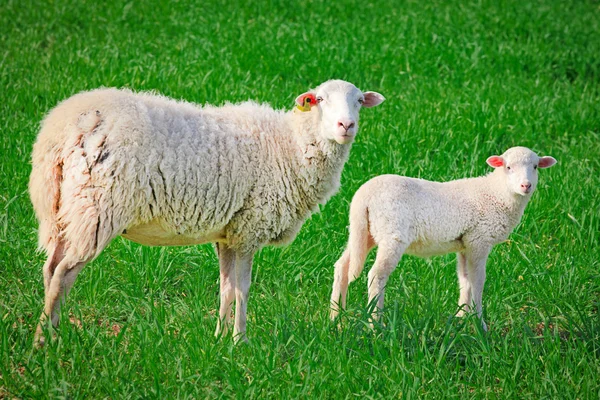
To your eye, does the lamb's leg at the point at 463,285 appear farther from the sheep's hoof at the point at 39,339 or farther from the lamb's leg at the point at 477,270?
the sheep's hoof at the point at 39,339

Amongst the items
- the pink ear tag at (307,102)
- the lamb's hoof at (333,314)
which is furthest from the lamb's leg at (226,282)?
the pink ear tag at (307,102)

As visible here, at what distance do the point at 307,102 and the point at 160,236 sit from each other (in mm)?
1270

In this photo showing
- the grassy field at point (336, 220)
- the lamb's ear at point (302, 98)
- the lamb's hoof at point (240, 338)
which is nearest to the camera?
the grassy field at point (336, 220)

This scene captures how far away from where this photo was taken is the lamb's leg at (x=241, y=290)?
4805 mm

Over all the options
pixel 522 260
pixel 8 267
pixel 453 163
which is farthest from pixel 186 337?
pixel 453 163

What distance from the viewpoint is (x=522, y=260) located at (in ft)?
20.2

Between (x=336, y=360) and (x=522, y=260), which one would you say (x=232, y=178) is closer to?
(x=336, y=360)

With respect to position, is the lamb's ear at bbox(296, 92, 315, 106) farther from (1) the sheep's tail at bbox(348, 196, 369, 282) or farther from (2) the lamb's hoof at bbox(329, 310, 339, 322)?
(2) the lamb's hoof at bbox(329, 310, 339, 322)

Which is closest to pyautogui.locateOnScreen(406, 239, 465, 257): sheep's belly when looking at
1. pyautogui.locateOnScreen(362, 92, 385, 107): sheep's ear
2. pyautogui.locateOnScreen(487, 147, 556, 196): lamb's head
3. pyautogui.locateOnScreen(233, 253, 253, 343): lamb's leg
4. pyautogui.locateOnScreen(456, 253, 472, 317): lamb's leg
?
pyautogui.locateOnScreen(456, 253, 472, 317): lamb's leg

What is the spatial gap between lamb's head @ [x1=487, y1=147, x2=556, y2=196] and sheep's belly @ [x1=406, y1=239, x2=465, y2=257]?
20.6 inches

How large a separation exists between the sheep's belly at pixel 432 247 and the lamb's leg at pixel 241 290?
1060 millimetres

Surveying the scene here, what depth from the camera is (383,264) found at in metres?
4.88

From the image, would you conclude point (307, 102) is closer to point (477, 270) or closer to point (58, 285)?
point (477, 270)

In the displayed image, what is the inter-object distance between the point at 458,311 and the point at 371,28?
6.63 m
